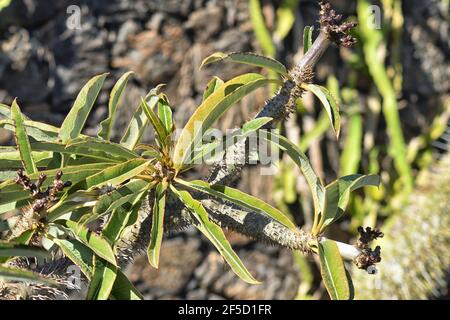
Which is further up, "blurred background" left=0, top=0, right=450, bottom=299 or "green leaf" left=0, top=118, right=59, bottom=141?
"blurred background" left=0, top=0, right=450, bottom=299

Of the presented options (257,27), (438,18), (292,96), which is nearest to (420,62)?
(438,18)

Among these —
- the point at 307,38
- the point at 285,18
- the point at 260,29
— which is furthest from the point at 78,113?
the point at 285,18

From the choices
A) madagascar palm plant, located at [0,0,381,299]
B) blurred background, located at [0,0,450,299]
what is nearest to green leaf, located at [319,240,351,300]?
madagascar palm plant, located at [0,0,381,299]

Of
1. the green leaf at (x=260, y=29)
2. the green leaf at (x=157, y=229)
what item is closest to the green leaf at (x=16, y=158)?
the green leaf at (x=157, y=229)

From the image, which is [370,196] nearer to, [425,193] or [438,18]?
[425,193]

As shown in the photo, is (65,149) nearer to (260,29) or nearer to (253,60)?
(253,60)

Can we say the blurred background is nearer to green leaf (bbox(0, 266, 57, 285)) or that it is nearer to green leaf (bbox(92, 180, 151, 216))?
green leaf (bbox(92, 180, 151, 216))
